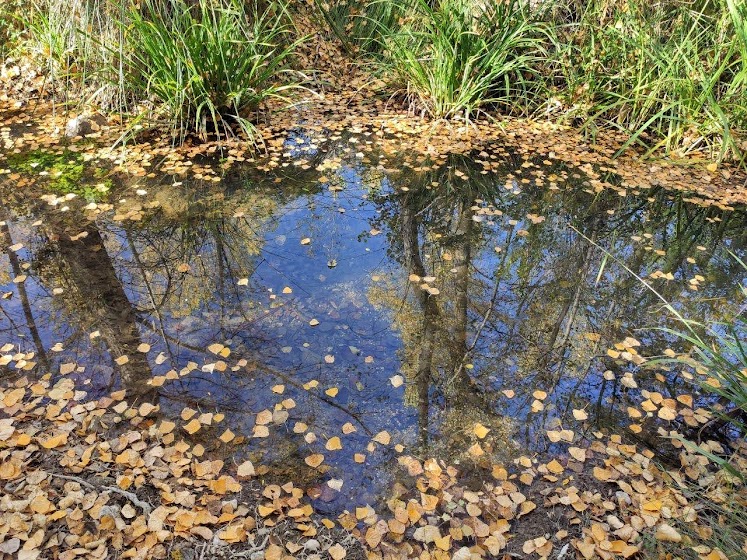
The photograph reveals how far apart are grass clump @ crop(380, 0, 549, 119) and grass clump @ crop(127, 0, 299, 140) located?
1427mm

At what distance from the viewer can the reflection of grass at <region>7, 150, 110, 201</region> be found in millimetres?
3846

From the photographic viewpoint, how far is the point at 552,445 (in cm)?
231

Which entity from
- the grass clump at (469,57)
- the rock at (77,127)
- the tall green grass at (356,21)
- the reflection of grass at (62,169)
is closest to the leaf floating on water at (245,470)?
the reflection of grass at (62,169)

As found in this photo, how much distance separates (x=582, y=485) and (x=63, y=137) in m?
4.81

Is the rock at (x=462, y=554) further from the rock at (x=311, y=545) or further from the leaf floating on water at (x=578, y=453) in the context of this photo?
the leaf floating on water at (x=578, y=453)

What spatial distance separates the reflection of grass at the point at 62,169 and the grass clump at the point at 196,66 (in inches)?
31.2

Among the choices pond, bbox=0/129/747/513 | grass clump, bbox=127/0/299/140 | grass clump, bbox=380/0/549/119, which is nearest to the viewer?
pond, bbox=0/129/747/513

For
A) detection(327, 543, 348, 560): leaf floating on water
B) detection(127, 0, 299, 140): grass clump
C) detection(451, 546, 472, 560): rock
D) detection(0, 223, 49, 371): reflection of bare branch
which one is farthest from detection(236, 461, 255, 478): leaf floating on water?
detection(127, 0, 299, 140): grass clump

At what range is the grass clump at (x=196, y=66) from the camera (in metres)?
4.18

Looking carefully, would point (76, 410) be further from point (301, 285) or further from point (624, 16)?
point (624, 16)

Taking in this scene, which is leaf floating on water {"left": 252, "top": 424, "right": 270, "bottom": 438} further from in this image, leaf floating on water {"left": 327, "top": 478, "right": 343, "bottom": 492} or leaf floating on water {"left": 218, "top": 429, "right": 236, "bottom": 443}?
leaf floating on water {"left": 327, "top": 478, "right": 343, "bottom": 492}

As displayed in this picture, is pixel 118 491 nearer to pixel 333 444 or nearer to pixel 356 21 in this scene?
pixel 333 444

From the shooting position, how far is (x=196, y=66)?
167 inches

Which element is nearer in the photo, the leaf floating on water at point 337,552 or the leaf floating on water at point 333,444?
the leaf floating on water at point 337,552
